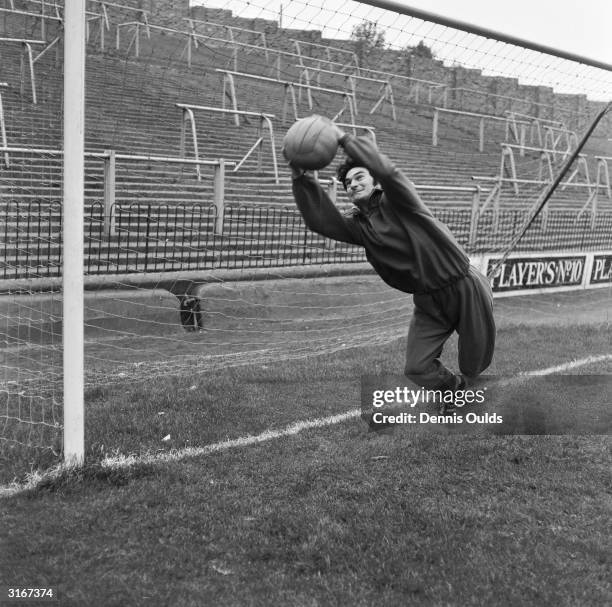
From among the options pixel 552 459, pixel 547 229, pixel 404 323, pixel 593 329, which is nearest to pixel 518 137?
pixel 547 229

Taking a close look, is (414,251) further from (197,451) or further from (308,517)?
(197,451)

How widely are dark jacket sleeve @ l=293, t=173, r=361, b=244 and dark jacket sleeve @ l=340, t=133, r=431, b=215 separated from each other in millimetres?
338

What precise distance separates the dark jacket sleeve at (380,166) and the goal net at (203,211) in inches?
54.6

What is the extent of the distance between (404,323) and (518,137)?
12.9 m

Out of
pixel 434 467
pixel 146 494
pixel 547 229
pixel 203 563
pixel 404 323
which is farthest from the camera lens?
pixel 547 229

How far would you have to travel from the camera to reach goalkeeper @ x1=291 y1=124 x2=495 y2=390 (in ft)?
14.1

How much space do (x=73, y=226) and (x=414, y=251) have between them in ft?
6.86

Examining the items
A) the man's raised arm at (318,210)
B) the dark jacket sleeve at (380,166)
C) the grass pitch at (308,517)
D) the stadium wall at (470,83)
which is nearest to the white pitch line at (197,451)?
the grass pitch at (308,517)

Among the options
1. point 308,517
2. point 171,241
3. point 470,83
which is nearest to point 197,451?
point 308,517

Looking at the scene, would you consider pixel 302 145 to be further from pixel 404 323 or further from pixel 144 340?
pixel 404 323

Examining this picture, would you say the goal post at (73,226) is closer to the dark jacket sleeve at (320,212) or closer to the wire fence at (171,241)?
the dark jacket sleeve at (320,212)

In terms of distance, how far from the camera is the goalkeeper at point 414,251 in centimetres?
429

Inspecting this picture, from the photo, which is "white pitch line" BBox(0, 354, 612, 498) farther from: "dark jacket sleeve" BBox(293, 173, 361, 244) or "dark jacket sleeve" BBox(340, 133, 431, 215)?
"dark jacket sleeve" BBox(340, 133, 431, 215)

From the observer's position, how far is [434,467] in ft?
17.7
